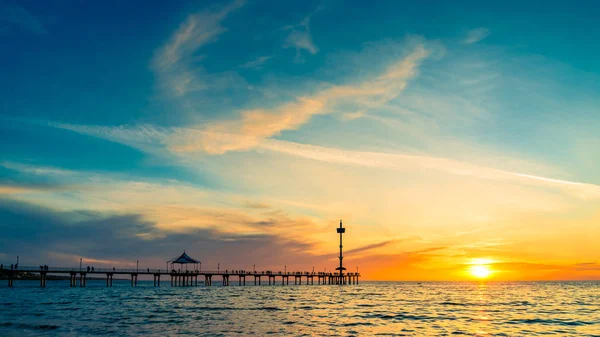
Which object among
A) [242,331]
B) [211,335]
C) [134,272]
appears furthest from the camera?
[134,272]

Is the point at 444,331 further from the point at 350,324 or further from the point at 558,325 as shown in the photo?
the point at 558,325

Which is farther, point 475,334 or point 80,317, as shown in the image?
point 80,317

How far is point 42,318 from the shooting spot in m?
40.6

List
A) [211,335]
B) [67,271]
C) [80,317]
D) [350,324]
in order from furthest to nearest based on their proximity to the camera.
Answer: [67,271]
[80,317]
[350,324]
[211,335]

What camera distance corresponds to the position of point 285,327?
1435 inches

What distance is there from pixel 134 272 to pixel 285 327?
88728 mm

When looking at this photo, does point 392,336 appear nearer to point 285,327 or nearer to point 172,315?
point 285,327

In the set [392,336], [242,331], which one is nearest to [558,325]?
[392,336]

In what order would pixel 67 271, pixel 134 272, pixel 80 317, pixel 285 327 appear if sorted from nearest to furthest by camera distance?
pixel 285 327 → pixel 80 317 → pixel 67 271 → pixel 134 272

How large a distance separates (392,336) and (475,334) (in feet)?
20.7

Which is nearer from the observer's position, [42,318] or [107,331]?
[107,331]

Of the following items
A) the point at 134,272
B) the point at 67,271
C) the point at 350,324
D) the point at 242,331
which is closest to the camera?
the point at 242,331

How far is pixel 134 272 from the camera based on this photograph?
379 ft

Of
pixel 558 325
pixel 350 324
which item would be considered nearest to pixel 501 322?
pixel 558 325
